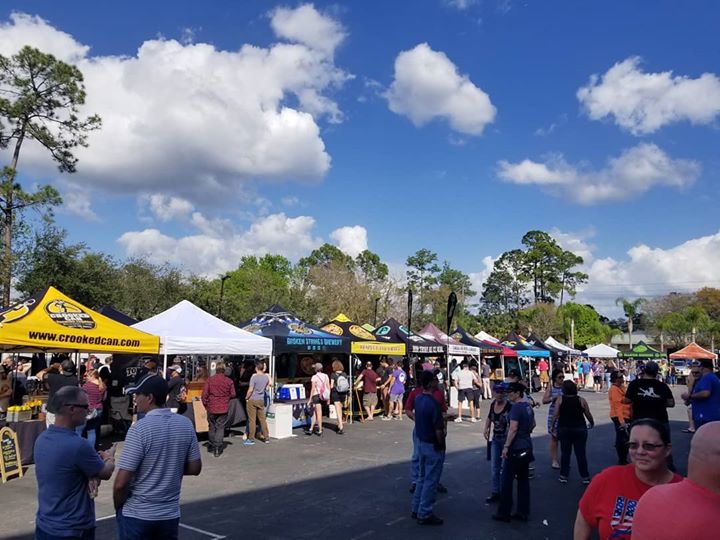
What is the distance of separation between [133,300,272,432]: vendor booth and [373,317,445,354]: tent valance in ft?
16.0

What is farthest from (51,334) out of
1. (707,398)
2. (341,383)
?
(707,398)

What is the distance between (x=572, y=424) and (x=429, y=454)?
9.62 feet

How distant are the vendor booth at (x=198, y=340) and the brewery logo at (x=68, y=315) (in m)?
1.58

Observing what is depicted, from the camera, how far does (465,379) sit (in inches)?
580

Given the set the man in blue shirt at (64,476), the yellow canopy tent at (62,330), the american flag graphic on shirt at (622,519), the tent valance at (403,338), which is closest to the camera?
the american flag graphic on shirt at (622,519)

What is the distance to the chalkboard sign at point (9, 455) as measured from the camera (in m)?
7.89

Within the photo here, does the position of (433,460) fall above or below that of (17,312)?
below

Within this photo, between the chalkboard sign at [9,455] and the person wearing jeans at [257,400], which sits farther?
the person wearing jeans at [257,400]

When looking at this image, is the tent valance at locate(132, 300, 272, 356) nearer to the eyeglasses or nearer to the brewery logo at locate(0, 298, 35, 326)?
the brewery logo at locate(0, 298, 35, 326)

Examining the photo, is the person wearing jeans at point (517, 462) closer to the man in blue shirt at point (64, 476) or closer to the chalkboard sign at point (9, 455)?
the man in blue shirt at point (64, 476)

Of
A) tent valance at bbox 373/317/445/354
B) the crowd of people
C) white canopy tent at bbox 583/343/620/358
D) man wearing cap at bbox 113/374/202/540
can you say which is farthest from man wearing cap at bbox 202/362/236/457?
white canopy tent at bbox 583/343/620/358

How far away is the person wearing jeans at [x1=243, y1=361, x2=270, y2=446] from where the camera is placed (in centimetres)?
1137

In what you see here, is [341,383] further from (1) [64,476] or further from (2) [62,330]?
(1) [64,476]

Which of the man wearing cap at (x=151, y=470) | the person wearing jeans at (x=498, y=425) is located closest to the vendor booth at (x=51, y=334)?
the man wearing cap at (x=151, y=470)
